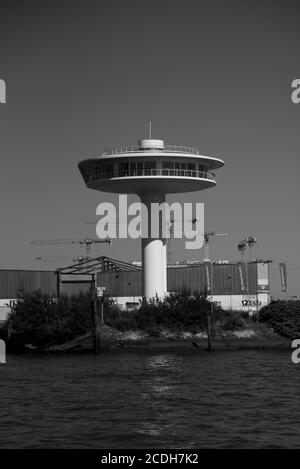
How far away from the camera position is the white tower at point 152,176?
3425 inches

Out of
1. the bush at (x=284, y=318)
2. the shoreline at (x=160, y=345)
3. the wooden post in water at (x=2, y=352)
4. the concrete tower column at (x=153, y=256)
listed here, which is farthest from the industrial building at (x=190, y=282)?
the shoreline at (x=160, y=345)

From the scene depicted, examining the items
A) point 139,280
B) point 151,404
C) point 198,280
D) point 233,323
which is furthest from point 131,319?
point 151,404

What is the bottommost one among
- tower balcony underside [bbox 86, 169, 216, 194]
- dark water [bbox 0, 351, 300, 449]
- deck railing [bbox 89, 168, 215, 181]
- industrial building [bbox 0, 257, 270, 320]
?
dark water [bbox 0, 351, 300, 449]

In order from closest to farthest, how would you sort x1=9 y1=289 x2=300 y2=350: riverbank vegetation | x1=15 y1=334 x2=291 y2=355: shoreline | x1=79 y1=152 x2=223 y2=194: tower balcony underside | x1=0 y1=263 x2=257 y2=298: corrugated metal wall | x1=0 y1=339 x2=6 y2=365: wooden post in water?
x1=0 y1=339 x2=6 y2=365: wooden post in water → x1=15 y1=334 x2=291 y2=355: shoreline → x1=9 y1=289 x2=300 y2=350: riverbank vegetation → x1=79 y1=152 x2=223 y2=194: tower balcony underside → x1=0 y1=263 x2=257 y2=298: corrugated metal wall

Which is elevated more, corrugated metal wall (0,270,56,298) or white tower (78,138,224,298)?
white tower (78,138,224,298)

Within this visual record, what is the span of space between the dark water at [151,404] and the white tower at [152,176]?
79.9 feet

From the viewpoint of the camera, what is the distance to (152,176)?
86.1 m

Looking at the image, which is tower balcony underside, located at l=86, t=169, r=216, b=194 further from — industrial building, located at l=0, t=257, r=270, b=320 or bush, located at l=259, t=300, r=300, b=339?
industrial building, located at l=0, t=257, r=270, b=320

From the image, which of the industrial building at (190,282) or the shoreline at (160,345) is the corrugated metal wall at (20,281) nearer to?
the industrial building at (190,282)

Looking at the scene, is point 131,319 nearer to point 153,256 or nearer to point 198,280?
point 153,256

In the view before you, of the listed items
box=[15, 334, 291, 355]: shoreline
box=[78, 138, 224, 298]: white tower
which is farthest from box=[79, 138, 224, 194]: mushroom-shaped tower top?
box=[15, 334, 291, 355]: shoreline

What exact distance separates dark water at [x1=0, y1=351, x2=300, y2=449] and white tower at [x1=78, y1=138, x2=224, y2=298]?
24343 millimetres

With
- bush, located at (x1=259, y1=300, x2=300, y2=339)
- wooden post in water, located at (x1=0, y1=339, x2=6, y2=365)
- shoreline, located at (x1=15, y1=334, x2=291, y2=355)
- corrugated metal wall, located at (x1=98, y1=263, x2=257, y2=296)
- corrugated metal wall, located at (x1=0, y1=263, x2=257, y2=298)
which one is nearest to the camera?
wooden post in water, located at (x1=0, y1=339, x2=6, y2=365)

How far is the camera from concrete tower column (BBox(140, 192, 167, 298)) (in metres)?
89.1
